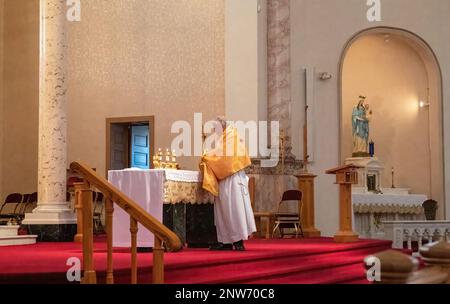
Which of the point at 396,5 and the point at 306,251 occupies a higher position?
the point at 396,5

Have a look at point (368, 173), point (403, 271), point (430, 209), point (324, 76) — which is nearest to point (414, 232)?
point (368, 173)

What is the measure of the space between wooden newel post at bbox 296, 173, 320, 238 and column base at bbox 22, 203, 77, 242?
4.24 m

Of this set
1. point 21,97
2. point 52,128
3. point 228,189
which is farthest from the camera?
point 21,97

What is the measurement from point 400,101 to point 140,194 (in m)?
8.71

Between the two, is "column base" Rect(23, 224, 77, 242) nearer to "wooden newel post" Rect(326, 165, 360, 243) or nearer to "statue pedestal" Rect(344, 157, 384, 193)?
"wooden newel post" Rect(326, 165, 360, 243)

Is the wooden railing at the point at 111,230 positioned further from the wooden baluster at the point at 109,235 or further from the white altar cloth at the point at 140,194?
the white altar cloth at the point at 140,194

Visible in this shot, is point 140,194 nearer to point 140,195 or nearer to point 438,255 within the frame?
point 140,195

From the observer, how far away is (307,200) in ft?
39.7

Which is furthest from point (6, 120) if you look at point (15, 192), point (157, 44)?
point (157, 44)

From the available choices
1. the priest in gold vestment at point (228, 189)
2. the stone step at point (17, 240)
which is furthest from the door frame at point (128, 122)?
the priest in gold vestment at point (228, 189)
